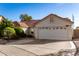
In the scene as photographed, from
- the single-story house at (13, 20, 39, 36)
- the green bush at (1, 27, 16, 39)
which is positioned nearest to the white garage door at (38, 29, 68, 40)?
the single-story house at (13, 20, 39, 36)

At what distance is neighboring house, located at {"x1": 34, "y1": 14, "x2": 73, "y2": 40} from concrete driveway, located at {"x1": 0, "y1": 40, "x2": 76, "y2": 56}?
106 mm

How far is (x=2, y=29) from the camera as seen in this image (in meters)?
5.72

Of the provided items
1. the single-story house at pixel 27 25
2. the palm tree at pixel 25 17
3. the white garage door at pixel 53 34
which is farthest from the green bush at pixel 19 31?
the white garage door at pixel 53 34

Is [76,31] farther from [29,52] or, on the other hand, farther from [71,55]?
[29,52]

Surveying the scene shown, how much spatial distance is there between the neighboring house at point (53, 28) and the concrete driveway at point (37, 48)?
0.35 feet

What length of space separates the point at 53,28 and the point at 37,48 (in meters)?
0.43

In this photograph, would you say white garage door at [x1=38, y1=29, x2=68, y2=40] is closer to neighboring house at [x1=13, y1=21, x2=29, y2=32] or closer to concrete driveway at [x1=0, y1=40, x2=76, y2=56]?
concrete driveway at [x1=0, y1=40, x2=76, y2=56]

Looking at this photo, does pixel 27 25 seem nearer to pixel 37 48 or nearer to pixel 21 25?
pixel 21 25

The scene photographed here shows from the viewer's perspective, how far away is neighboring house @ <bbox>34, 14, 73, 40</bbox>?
557cm

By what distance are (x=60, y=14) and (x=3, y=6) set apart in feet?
3.15

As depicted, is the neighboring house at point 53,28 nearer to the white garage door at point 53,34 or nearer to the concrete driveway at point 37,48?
the white garage door at point 53,34

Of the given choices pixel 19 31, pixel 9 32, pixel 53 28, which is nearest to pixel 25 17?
pixel 19 31

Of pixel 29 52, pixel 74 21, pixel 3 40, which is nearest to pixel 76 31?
pixel 74 21

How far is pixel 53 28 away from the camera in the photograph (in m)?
5.69
